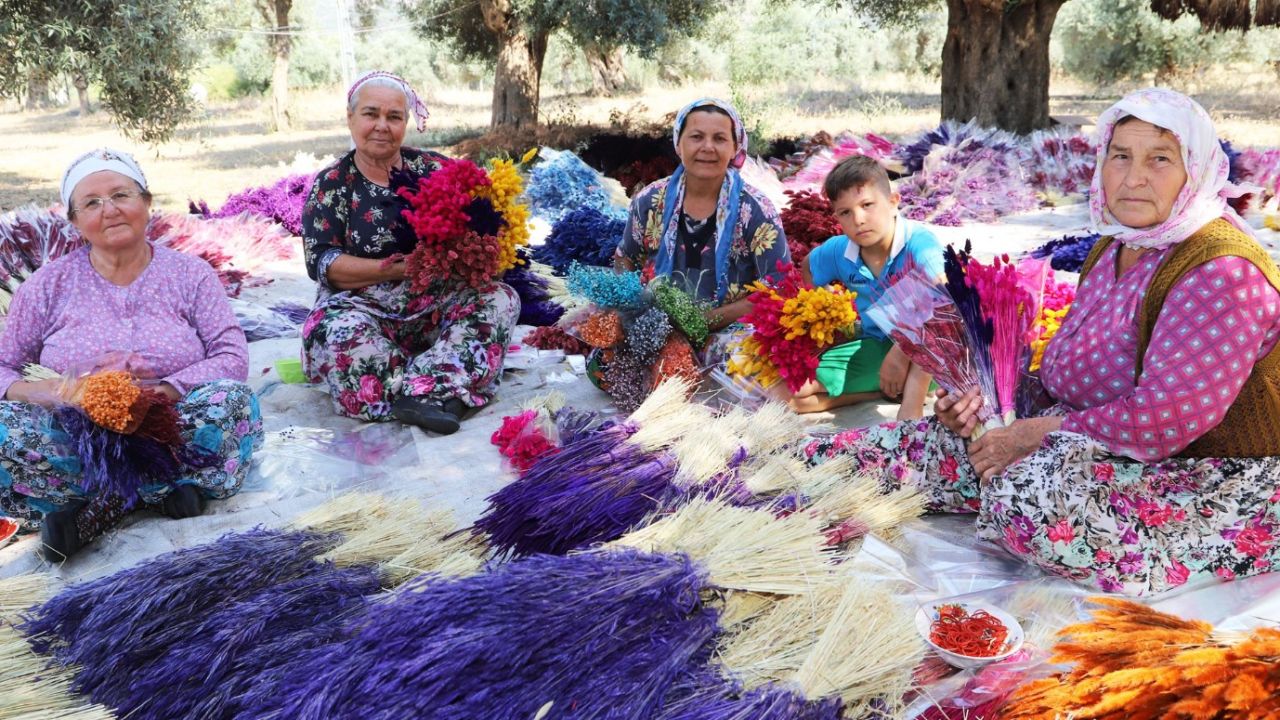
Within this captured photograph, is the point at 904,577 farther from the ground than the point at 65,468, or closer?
closer

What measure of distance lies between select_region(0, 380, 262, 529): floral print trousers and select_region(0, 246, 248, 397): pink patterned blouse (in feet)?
0.44

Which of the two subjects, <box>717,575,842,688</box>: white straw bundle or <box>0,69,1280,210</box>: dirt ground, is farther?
<box>0,69,1280,210</box>: dirt ground

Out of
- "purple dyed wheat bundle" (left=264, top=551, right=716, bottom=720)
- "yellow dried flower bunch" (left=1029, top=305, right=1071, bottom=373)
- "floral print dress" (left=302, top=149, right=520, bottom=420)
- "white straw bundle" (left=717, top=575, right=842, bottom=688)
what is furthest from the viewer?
"floral print dress" (left=302, top=149, right=520, bottom=420)

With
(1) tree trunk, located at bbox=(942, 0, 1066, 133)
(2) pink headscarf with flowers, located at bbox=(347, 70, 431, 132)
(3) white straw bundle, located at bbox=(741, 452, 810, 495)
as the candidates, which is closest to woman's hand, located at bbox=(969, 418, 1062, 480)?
(3) white straw bundle, located at bbox=(741, 452, 810, 495)

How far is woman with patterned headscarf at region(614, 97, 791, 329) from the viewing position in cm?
401

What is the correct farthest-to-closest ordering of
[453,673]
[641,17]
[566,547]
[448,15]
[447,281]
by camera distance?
[448,15] → [641,17] → [447,281] → [566,547] → [453,673]

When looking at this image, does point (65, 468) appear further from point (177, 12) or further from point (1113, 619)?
point (177, 12)

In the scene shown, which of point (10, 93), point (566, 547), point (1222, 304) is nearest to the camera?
point (1222, 304)

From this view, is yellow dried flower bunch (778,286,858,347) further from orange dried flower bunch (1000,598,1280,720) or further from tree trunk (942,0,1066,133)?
tree trunk (942,0,1066,133)

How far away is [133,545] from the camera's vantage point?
310cm

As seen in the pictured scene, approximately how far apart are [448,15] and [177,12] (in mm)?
7273

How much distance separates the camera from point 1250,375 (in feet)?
7.51

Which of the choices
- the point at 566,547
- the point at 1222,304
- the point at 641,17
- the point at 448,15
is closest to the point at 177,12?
the point at 641,17

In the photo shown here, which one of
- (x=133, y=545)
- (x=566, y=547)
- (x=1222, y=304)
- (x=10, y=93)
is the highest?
(x=10, y=93)
